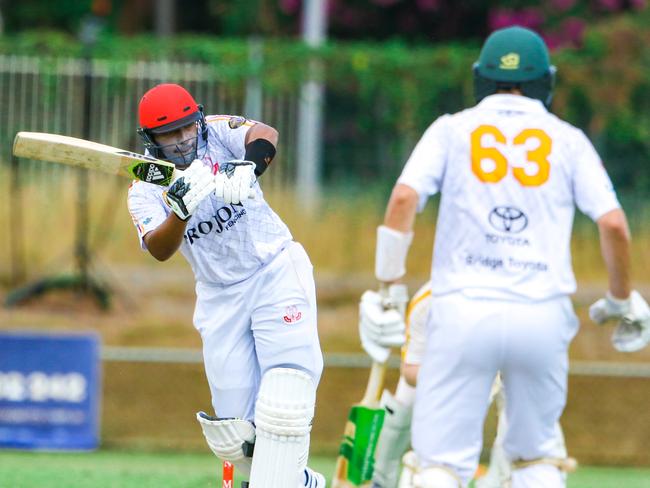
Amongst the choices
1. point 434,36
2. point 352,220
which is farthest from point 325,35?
point 352,220

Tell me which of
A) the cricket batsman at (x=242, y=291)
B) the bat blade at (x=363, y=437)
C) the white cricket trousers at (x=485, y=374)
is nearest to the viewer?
the white cricket trousers at (x=485, y=374)

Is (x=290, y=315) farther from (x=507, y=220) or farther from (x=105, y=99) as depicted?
(x=105, y=99)

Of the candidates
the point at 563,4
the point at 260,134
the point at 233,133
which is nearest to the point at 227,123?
the point at 233,133

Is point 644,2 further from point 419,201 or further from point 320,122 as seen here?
point 419,201

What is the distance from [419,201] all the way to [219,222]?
79cm

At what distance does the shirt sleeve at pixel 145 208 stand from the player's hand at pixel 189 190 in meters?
0.24

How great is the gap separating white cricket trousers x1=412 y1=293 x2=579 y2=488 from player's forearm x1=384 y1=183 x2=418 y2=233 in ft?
0.78

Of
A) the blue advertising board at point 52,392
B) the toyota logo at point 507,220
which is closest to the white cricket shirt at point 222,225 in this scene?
the toyota logo at point 507,220

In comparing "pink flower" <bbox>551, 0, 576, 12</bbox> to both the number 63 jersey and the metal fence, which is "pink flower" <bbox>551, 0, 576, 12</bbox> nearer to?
the metal fence

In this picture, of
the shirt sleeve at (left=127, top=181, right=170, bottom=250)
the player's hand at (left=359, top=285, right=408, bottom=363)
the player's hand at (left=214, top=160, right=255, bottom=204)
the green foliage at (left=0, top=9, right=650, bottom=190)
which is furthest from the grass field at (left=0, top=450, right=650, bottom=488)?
the green foliage at (left=0, top=9, right=650, bottom=190)

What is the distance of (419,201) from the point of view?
378 cm

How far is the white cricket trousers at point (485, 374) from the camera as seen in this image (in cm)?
365

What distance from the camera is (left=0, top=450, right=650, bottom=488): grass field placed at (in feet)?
19.2

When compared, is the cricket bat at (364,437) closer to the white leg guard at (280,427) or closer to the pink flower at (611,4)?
the white leg guard at (280,427)
